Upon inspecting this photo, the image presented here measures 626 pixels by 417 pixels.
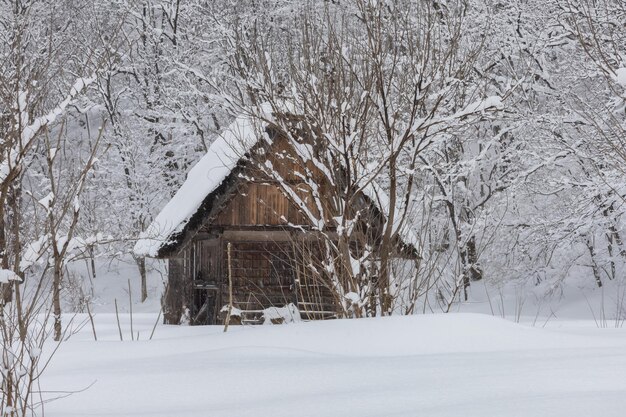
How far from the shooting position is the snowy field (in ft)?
12.9

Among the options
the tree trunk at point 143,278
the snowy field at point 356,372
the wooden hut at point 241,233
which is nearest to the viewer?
the snowy field at point 356,372

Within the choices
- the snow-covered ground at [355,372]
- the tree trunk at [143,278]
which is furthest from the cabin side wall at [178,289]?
the tree trunk at [143,278]

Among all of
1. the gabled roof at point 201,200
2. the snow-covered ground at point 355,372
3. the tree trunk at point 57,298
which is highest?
the gabled roof at point 201,200

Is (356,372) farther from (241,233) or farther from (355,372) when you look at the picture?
(241,233)

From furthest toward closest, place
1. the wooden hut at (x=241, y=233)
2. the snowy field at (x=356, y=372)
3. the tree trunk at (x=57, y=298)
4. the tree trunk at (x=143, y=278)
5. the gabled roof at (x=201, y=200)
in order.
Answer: the tree trunk at (x=143, y=278) → the wooden hut at (x=241, y=233) → the gabled roof at (x=201, y=200) → the tree trunk at (x=57, y=298) → the snowy field at (x=356, y=372)

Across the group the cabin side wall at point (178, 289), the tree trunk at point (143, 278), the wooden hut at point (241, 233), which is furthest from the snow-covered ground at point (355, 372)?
the tree trunk at point (143, 278)

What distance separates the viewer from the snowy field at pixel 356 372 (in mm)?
3941

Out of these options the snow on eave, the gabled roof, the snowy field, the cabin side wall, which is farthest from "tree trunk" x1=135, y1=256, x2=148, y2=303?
the snowy field

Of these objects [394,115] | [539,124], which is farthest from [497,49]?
[394,115]

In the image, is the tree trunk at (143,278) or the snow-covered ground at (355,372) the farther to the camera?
the tree trunk at (143,278)

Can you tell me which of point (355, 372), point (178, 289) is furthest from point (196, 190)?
point (355, 372)

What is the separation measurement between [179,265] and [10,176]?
12.7 m

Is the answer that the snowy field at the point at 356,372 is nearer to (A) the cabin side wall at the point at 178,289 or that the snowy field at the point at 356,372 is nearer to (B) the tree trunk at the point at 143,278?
(A) the cabin side wall at the point at 178,289

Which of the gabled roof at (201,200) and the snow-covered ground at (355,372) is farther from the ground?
the gabled roof at (201,200)
